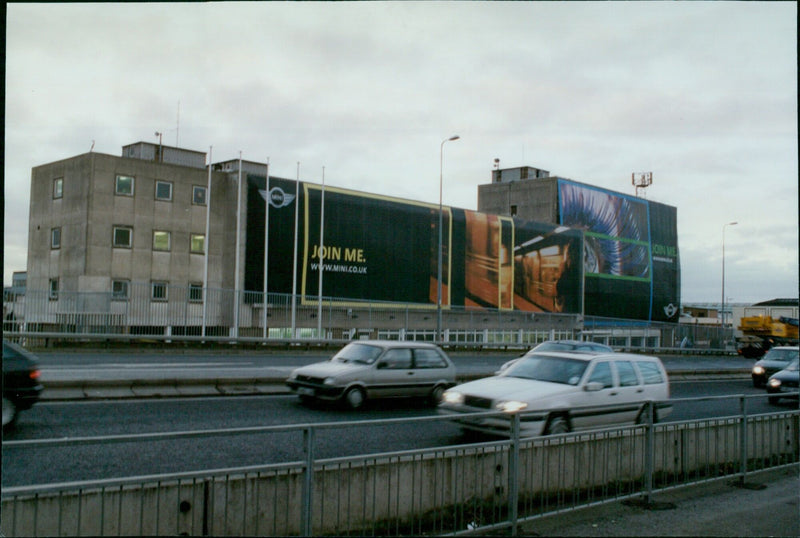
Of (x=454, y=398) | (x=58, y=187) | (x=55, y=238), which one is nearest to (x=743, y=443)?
(x=454, y=398)

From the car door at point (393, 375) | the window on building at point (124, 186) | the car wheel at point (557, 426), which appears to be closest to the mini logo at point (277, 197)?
the window on building at point (124, 186)

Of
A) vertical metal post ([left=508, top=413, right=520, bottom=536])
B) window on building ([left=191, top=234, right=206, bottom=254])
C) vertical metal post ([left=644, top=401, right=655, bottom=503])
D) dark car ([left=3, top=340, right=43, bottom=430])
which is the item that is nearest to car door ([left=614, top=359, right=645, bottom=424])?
vertical metal post ([left=644, top=401, right=655, bottom=503])

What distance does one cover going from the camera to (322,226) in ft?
161

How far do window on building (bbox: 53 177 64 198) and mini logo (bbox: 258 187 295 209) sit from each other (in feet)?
38.5

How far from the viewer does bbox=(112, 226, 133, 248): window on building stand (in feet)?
139

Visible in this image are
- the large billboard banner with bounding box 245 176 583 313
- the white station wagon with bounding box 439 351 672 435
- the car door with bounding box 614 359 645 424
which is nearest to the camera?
the white station wagon with bounding box 439 351 672 435

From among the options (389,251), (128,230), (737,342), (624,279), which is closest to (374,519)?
(128,230)

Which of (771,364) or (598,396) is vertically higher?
(598,396)

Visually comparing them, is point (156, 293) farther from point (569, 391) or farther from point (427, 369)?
point (569, 391)

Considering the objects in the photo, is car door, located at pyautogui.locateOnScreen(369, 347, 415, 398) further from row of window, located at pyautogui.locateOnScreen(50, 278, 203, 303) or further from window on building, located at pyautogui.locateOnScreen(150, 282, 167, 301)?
window on building, located at pyautogui.locateOnScreen(150, 282, 167, 301)

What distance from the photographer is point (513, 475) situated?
7.46 metres

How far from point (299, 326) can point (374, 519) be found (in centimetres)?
3635

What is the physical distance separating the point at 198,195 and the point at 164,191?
87.4 inches

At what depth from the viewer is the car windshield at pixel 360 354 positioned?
1595cm
